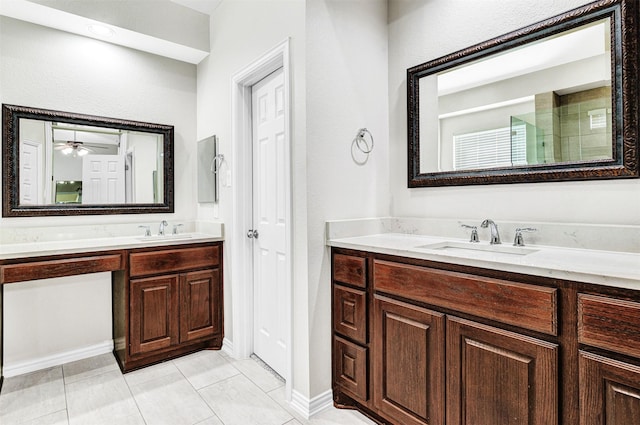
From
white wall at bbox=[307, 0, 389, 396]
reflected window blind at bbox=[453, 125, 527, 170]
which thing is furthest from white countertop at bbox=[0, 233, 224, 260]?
reflected window blind at bbox=[453, 125, 527, 170]

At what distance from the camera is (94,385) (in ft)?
7.50

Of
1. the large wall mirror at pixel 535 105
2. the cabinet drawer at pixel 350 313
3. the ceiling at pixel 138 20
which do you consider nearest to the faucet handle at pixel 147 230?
the ceiling at pixel 138 20

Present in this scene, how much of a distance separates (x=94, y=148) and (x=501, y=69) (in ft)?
9.88

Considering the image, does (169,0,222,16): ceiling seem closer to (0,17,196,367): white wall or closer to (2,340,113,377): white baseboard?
(0,17,196,367): white wall

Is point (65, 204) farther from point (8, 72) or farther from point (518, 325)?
point (518, 325)

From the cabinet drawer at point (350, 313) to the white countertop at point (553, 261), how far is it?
275 millimetres

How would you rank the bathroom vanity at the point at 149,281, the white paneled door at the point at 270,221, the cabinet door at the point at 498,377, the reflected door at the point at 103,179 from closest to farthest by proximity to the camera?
the cabinet door at the point at 498,377, the bathroom vanity at the point at 149,281, the white paneled door at the point at 270,221, the reflected door at the point at 103,179

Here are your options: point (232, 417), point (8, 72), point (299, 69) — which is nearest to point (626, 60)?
point (299, 69)

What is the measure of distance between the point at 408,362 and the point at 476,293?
0.52m

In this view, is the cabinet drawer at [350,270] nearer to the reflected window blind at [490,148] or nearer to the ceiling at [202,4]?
the reflected window blind at [490,148]

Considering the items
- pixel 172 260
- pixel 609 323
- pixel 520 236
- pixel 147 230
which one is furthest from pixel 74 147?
pixel 609 323

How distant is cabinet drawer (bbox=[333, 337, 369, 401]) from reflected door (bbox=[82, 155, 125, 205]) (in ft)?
7.25

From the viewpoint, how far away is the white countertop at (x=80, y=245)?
2121mm

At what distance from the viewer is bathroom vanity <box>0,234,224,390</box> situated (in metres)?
2.19
